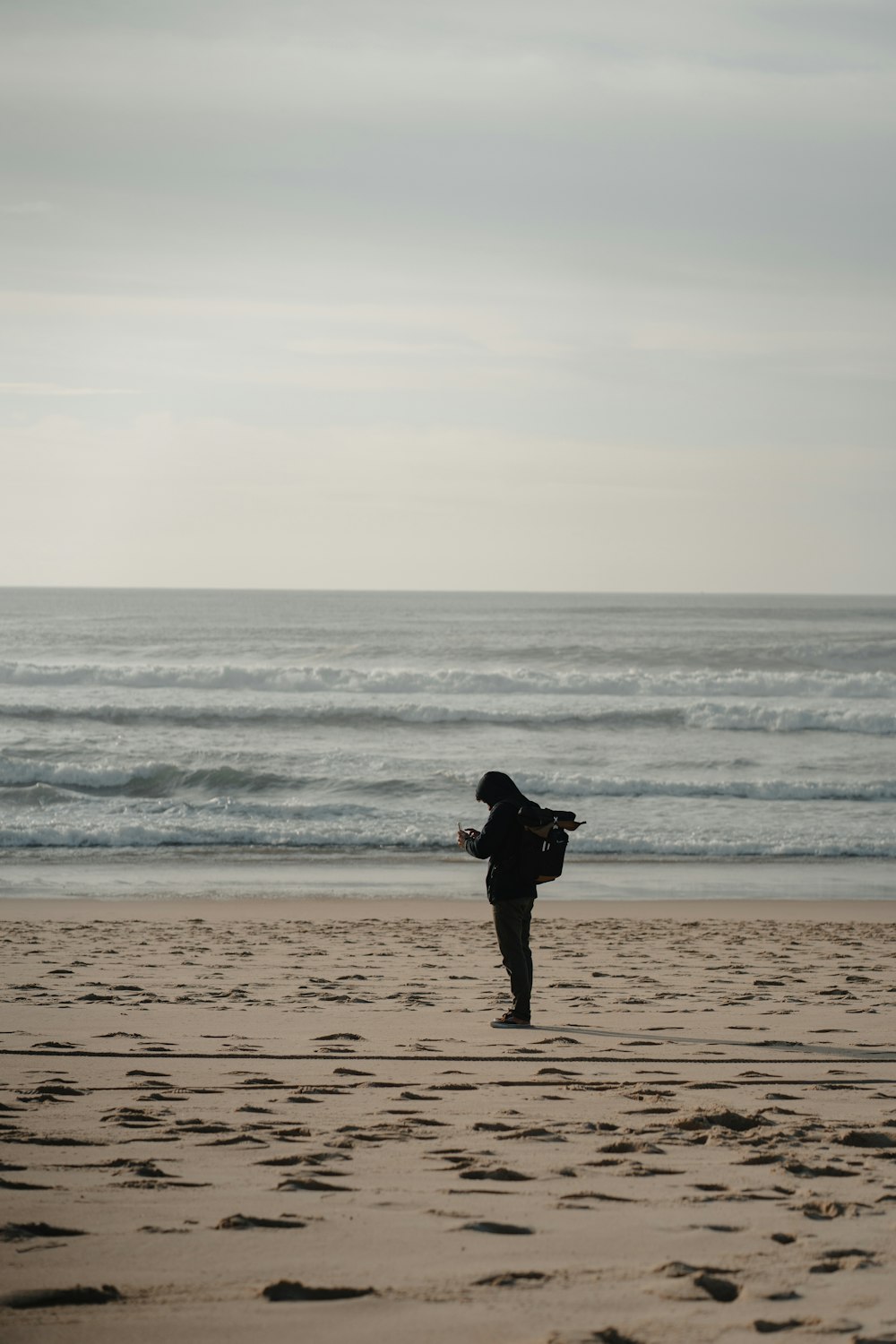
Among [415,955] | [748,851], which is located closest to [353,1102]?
[415,955]

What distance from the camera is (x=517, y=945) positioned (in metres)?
7.19

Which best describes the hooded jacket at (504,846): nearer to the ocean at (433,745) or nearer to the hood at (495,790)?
the hood at (495,790)

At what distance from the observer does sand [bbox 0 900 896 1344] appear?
2920 mm

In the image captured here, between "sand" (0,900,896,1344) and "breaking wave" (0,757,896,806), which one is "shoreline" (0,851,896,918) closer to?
"sand" (0,900,896,1344)

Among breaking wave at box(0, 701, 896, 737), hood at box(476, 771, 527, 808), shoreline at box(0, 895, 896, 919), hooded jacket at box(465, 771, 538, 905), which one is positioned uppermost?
hood at box(476, 771, 527, 808)

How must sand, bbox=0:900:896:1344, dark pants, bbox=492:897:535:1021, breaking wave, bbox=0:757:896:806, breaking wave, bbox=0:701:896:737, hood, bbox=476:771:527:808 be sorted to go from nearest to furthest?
sand, bbox=0:900:896:1344, dark pants, bbox=492:897:535:1021, hood, bbox=476:771:527:808, breaking wave, bbox=0:757:896:806, breaking wave, bbox=0:701:896:737

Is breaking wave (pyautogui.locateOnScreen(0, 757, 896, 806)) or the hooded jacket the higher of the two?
the hooded jacket

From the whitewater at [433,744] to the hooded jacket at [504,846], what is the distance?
375 inches

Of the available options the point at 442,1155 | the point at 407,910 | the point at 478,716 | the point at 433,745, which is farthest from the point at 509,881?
the point at 478,716

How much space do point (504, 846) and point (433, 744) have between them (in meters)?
20.5

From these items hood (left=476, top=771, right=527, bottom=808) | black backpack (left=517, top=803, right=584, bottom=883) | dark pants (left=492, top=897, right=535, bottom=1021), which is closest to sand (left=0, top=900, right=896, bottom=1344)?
dark pants (left=492, top=897, right=535, bottom=1021)

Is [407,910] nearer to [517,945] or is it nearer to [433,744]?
[517,945]

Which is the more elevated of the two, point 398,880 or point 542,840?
point 542,840

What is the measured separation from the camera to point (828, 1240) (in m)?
3.39
